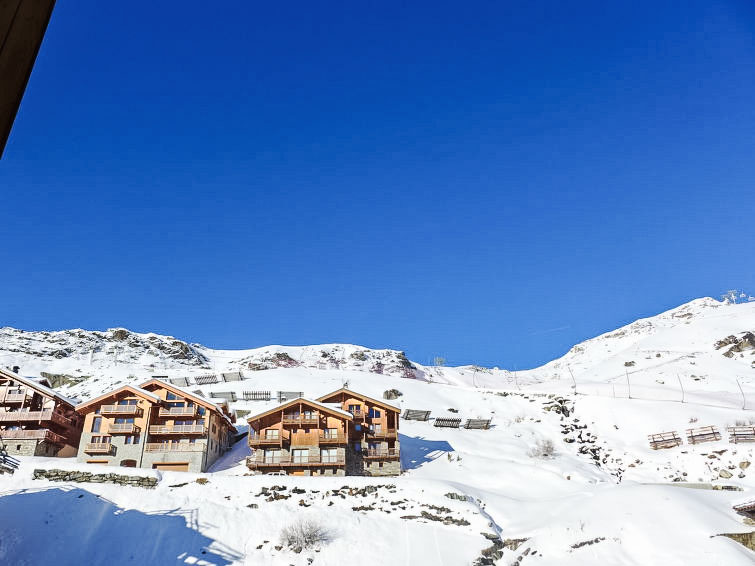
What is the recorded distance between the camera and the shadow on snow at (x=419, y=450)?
2432 inches

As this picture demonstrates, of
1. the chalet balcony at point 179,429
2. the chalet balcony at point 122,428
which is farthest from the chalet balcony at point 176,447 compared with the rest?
the chalet balcony at point 122,428

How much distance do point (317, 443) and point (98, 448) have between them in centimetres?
2043

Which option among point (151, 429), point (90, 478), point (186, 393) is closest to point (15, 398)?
point (151, 429)

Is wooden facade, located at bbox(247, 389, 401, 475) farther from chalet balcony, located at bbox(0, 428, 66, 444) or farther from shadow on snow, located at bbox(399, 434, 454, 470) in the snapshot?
chalet balcony, located at bbox(0, 428, 66, 444)

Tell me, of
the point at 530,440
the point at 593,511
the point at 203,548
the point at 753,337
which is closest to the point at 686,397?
the point at 530,440

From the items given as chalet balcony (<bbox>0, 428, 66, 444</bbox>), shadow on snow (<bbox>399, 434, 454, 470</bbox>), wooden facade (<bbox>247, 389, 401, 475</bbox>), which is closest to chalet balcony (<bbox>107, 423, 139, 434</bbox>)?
chalet balcony (<bbox>0, 428, 66, 444</bbox>)

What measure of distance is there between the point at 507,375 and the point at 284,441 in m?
115

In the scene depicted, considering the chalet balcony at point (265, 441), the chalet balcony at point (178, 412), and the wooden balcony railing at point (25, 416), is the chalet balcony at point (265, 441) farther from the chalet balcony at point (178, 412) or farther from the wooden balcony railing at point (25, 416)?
the wooden balcony railing at point (25, 416)

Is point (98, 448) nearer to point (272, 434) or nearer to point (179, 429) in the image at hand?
point (179, 429)

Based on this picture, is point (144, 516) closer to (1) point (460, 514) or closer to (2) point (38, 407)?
(1) point (460, 514)

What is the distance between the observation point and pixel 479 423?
253 ft

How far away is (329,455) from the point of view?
5703 centimetres

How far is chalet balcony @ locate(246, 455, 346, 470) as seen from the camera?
55.1 m

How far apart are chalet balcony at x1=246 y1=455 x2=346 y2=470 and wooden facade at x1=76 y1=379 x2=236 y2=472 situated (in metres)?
5.12
